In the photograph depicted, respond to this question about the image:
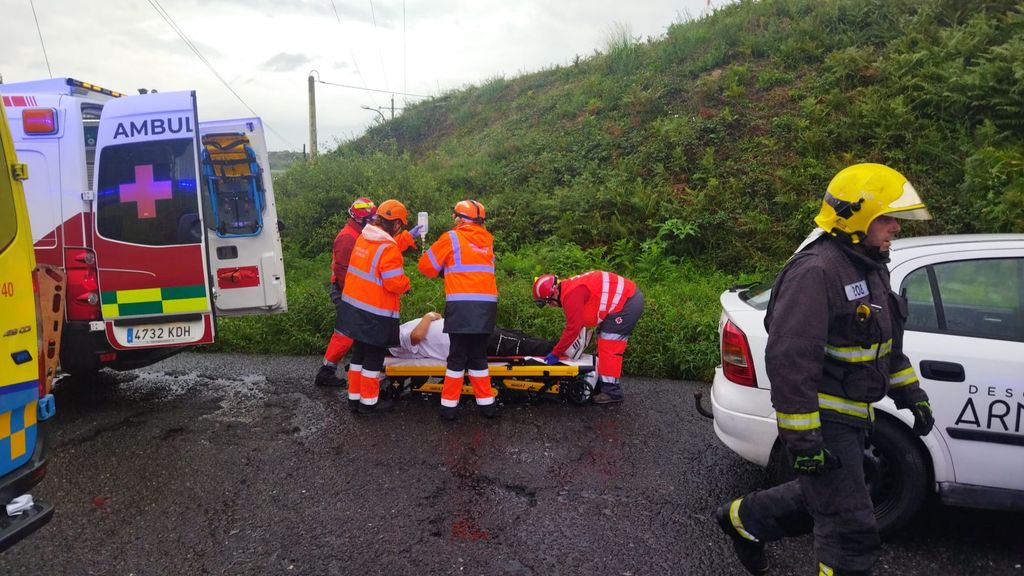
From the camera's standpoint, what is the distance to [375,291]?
5.32 meters

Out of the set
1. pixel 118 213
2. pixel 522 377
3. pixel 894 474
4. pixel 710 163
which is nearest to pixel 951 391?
pixel 894 474

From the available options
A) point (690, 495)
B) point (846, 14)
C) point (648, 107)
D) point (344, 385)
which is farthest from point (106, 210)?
point (846, 14)

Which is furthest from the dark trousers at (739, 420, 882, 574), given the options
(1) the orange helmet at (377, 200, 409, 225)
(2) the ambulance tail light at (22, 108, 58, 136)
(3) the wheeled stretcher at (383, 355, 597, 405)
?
(2) the ambulance tail light at (22, 108, 58, 136)

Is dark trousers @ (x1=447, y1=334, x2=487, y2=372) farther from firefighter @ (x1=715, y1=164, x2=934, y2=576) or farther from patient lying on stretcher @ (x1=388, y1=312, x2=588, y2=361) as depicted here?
firefighter @ (x1=715, y1=164, x2=934, y2=576)

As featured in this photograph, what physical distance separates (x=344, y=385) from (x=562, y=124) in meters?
9.11

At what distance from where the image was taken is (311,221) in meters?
11.3

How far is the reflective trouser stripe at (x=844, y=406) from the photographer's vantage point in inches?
97.9

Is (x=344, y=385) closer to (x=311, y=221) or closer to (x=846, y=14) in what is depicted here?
(x=311, y=221)

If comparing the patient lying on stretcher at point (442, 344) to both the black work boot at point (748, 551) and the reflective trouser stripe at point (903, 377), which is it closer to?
the black work boot at point (748, 551)

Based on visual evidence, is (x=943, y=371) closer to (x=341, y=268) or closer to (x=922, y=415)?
(x=922, y=415)

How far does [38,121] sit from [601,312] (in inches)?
179

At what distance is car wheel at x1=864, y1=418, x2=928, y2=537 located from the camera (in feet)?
10.7

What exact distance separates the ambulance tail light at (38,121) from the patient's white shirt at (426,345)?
3.07m

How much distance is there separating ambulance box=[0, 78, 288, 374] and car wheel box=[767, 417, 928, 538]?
4593 millimetres
